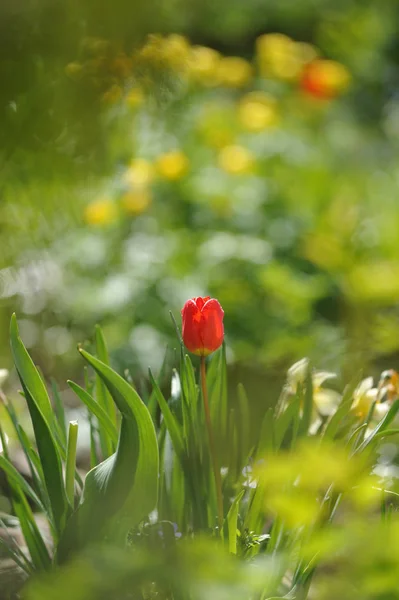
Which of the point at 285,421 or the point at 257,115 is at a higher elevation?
the point at 285,421

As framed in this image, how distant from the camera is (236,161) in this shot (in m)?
2.79

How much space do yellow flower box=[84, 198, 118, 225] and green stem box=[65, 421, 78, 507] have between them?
5.41 feet

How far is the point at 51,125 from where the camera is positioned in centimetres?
88

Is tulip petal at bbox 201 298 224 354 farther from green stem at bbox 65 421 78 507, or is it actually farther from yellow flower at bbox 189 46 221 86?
yellow flower at bbox 189 46 221 86

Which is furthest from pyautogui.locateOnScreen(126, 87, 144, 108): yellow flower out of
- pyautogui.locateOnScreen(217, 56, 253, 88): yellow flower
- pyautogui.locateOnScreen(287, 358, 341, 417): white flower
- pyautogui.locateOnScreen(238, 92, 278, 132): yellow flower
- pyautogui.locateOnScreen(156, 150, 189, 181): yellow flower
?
pyautogui.locateOnScreen(217, 56, 253, 88): yellow flower

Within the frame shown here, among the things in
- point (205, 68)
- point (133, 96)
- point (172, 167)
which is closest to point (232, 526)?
point (133, 96)

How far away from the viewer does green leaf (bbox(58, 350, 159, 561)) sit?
0.86 metres

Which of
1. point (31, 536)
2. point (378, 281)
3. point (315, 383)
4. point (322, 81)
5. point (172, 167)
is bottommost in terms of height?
point (172, 167)

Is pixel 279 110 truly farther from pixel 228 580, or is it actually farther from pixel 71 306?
pixel 228 580

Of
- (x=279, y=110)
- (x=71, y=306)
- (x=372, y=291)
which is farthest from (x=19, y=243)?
(x=279, y=110)

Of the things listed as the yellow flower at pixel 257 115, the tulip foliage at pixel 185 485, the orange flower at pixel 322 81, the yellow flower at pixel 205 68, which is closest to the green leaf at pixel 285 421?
the tulip foliage at pixel 185 485

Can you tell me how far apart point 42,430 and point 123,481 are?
122 millimetres

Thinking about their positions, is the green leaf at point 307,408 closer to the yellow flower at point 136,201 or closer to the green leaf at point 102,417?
the green leaf at point 102,417

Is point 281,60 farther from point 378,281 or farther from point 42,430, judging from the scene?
point 42,430
